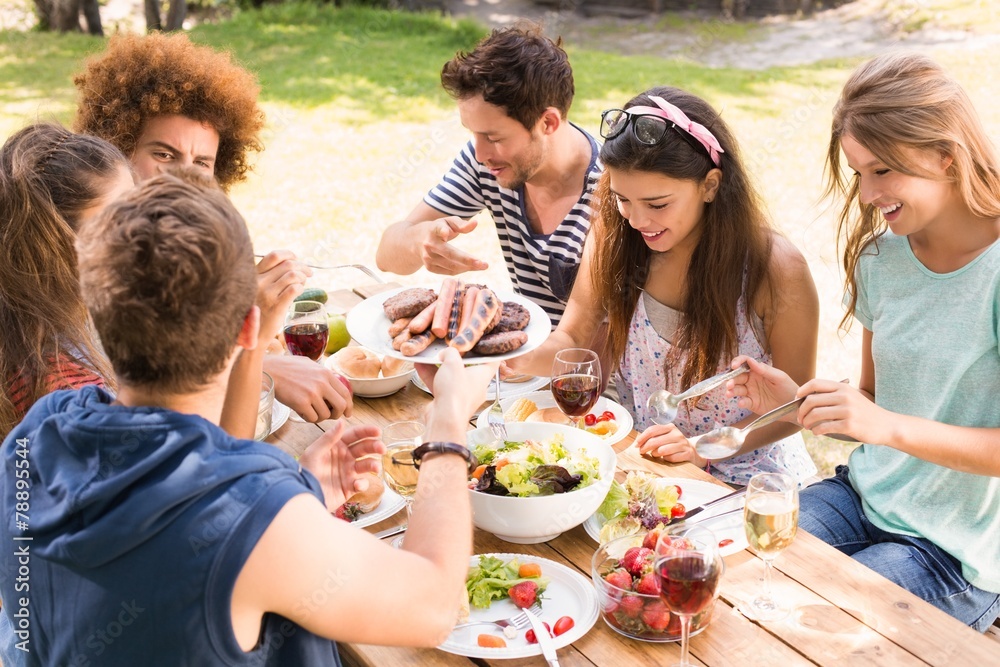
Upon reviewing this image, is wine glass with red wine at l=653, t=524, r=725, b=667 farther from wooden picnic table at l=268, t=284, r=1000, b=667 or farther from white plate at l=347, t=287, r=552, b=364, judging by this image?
white plate at l=347, t=287, r=552, b=364

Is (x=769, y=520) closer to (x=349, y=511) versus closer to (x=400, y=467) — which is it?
(x=400, y=467)

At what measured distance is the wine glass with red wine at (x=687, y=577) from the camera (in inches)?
63.6

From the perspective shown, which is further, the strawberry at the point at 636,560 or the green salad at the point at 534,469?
the green salad at the point at 534,469

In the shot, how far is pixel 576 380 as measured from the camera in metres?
2.42

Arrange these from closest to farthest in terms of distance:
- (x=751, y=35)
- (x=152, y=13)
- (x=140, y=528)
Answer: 1. (x=140, y=528)
2. (x=751, y=35)
3. (x=152, y=13)

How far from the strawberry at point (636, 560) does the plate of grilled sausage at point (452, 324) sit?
0.63m

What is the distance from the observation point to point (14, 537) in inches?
59.0

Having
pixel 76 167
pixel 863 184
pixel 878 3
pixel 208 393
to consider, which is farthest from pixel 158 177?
pixel 878 3

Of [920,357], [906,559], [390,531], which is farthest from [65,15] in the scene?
[906,559]

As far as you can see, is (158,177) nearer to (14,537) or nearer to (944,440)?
(14,537)

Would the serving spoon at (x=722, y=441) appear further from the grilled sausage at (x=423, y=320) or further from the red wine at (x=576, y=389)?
the grilled sausage at (x=423, y=320)

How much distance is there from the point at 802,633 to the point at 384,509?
998mm

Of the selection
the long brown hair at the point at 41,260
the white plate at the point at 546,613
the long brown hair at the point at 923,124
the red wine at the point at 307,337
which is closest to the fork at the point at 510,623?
the white plate at the point at 546,613

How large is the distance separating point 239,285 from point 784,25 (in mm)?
13356
